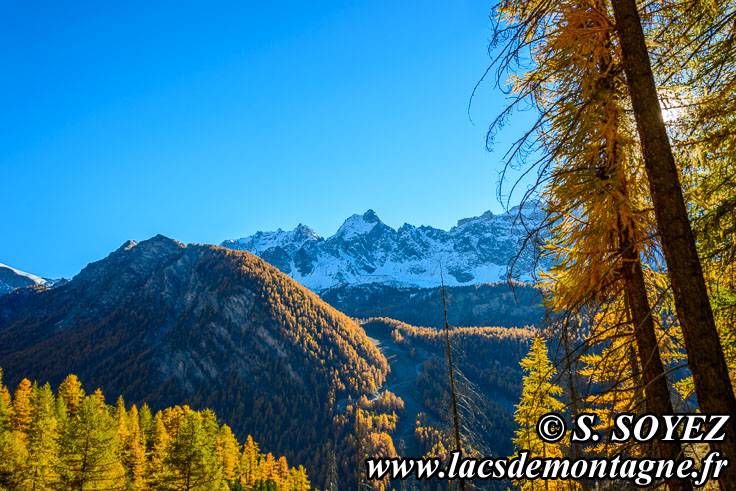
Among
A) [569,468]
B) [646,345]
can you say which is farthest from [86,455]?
[646,345]

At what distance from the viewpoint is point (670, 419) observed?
4027 mm

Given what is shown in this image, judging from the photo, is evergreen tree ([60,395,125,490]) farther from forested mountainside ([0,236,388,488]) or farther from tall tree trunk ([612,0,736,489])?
forested mountainside ([0,236,388,488])

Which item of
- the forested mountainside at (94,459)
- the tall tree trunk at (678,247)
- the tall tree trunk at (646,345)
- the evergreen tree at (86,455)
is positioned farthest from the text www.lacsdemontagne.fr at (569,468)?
the evergreen tree at (86,455)

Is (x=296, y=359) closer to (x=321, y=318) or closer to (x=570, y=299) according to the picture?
(x=321, y=318)

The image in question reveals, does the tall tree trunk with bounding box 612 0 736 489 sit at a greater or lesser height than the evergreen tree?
greater

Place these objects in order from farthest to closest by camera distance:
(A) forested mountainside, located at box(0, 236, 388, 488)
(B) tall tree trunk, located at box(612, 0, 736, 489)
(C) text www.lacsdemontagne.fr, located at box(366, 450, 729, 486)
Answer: (A) forested mountainside, located at box(0, 236, 388, 488), (C) text www.lacsdemontagne.fr, located at box(366, 450, 729, 486), (B) tall tree trunk, located at box(612, 0, 736, 489)

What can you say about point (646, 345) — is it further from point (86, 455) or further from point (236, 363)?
point (236, 363)

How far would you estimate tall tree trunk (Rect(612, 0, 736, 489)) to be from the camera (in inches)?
119

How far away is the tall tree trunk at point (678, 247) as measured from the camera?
3.03 meters

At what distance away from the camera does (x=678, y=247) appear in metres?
3.31

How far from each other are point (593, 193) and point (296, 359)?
7274 inches

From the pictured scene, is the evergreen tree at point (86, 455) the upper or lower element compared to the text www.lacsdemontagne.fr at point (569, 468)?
lower

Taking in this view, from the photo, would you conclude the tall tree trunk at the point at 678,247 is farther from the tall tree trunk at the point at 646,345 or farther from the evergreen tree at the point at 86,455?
the evergreen tree at the point at 86,455

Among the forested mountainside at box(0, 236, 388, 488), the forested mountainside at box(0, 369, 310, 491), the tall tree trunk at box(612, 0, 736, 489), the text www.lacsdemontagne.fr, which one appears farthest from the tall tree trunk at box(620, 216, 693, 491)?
the forested mountainside at box(0, 236, 388, 488)
